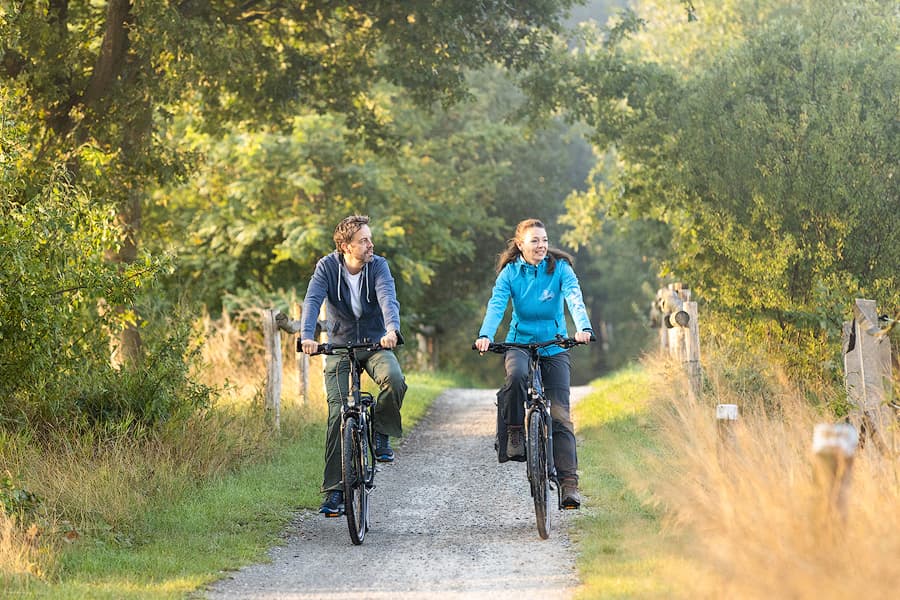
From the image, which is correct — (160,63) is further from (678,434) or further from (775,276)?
(678,434)

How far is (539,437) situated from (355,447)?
120 cm

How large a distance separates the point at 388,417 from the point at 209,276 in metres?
17.2

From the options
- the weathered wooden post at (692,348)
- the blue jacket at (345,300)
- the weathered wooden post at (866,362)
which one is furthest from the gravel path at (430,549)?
the weathered wooden post at (692,348)

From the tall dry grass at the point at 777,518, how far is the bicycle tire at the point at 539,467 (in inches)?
28.9

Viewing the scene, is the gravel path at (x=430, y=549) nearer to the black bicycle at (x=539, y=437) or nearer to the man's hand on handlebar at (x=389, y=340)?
the black bicycle at (x=539, y=437)

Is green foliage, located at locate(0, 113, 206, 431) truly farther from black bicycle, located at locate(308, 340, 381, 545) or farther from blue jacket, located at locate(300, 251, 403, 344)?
black bicycle, located at locate(308, 340, 381, 545)

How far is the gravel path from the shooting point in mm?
6844

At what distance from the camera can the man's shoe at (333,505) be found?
8461mm

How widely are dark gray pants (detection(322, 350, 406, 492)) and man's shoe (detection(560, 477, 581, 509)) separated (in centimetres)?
117

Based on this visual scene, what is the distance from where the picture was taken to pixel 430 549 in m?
8.02

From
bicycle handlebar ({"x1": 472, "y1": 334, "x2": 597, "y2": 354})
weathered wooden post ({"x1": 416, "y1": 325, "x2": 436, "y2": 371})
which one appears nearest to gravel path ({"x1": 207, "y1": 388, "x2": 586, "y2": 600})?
bicycle handlebar ({"x1": 472, "y1": 334, "x2": 597, "y2": 354})

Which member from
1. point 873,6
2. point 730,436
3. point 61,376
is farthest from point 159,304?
point 873,6

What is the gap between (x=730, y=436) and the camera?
7.23 meters

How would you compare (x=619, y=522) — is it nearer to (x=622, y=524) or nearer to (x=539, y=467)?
(x=622, y=524)
